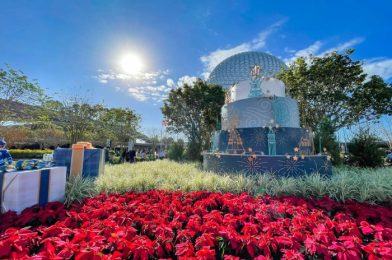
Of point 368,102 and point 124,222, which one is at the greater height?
point 368,102

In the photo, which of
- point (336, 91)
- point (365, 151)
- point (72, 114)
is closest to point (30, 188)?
point (365, 151)

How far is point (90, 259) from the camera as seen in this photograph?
5.91 feet

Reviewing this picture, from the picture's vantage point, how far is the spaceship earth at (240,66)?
32.3 m

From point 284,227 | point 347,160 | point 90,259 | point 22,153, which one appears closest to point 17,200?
point 90,259

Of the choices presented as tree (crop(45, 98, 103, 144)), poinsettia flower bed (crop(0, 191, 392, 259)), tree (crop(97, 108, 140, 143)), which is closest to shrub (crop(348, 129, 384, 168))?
poinsettia flower bed (crop(0, 191, 392, 259))

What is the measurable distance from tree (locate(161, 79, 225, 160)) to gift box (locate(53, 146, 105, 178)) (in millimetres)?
12812

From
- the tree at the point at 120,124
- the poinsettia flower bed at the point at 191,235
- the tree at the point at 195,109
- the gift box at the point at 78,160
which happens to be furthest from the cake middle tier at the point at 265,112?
the tree at the point at 120,124

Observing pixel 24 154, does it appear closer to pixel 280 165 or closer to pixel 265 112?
pixel 265 112

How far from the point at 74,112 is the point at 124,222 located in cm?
1807

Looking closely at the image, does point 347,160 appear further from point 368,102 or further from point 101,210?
point 101,210

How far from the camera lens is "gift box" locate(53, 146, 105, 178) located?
564 cm

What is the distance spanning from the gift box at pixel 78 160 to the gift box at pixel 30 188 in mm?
1518

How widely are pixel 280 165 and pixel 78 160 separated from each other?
6193 millimetres

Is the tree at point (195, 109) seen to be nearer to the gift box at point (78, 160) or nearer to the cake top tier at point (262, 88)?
the cake top tier at point (262, 88)
